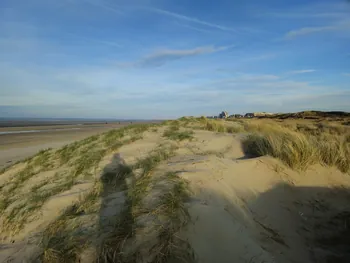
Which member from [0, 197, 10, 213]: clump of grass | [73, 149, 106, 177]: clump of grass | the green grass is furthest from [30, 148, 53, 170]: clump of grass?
the green grass

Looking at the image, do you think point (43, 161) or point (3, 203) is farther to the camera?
point (43, 161)

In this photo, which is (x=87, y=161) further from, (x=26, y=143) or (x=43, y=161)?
(x=26, y=143)

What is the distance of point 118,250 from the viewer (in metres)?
2.58

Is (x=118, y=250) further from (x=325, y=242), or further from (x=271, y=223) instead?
(x=325, y=242)

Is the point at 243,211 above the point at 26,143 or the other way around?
above

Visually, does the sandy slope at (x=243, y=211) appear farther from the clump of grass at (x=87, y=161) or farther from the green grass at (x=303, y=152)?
the clump of grass at (x=87, y=161)

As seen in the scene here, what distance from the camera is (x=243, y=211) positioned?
10.9ft

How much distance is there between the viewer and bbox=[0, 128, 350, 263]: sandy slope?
2691 millimetres

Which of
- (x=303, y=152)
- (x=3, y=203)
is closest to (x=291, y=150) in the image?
(x=303, y=152)

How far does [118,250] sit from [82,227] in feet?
2.46

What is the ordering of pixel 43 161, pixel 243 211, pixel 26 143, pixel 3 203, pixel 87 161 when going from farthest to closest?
1. pixel 26 143
2. pixel 43 161
3. pixel 87 161
4. pixel 3 203
5. pixel 243 211

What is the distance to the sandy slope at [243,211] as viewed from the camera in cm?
269

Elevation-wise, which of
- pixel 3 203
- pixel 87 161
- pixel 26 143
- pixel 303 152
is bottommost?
pixel 26 143

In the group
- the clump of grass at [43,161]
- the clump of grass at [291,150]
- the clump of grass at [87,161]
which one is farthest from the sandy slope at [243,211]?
the clump of grass at [43,161]
